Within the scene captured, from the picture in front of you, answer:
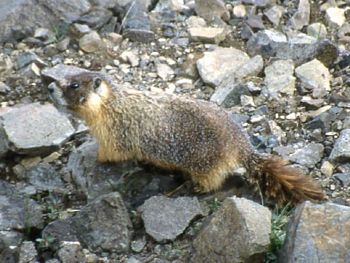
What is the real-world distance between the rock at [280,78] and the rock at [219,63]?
0.35 meters

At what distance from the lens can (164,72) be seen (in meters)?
8.23

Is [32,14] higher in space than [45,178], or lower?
higher

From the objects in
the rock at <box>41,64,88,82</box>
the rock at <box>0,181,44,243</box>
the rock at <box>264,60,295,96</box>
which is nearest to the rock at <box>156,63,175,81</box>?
the rock at <box>41,64,88,82</box>

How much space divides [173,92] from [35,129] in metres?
1.38

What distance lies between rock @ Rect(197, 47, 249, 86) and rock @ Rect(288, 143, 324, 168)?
132 cm

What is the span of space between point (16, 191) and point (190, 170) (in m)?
1.39

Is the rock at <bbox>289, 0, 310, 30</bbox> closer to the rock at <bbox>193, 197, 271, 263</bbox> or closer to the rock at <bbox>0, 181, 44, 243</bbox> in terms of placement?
the rock at <bbox>193, 197, 271, 263</bbox>

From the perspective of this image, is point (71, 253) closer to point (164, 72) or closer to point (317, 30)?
point (164, 72)

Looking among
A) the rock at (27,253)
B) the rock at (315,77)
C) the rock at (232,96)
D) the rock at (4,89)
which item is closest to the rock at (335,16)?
the rock at (315,77)

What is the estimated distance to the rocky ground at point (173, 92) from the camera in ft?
19.1

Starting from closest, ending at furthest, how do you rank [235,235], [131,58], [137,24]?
[235,235], [131,58], [137,24]

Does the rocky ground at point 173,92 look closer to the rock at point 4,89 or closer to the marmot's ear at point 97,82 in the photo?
the rock at point 4,89

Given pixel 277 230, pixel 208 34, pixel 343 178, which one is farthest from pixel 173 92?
pixel 277 230

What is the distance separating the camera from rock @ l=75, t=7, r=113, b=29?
28.5 ft
